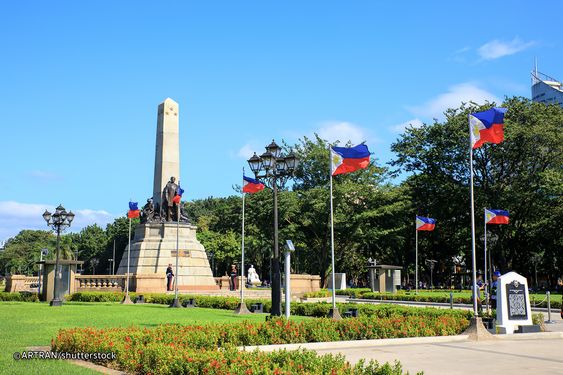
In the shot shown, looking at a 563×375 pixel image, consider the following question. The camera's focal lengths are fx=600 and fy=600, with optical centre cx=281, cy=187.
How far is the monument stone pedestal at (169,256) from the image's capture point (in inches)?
1596

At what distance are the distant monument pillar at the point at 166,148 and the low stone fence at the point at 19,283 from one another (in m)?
12.4

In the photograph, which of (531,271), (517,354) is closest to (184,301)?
(517,354)

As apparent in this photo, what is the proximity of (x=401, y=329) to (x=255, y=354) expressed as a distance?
24.1 ft

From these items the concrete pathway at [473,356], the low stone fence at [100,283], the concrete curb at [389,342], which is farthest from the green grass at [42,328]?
the low stone fence at [100,283]

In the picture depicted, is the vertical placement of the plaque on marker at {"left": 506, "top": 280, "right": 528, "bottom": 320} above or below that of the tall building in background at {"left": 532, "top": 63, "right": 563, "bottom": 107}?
below

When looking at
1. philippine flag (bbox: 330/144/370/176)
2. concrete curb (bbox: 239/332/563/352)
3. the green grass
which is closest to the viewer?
the green grass

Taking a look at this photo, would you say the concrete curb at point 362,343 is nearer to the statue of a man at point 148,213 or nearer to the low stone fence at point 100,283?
the low stone fence at point 100,283

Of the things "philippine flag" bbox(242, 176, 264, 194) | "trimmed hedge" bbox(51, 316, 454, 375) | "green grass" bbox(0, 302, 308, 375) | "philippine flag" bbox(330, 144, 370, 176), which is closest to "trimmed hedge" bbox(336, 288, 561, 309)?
"philippine flag" bbox(330, 144, 370, 176)

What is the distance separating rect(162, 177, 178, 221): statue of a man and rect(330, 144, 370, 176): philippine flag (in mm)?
20874

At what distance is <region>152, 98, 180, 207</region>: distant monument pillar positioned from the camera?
1660 inches

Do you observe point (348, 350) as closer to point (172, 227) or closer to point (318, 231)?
point (172, 227)

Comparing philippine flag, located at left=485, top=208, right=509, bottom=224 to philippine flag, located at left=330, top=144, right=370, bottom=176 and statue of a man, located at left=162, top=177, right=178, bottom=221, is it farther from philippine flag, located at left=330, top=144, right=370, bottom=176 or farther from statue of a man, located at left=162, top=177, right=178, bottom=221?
statue of a man, located at left=162, top=177, right=178, bottom=221

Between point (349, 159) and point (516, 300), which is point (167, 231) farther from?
point (516, 300)

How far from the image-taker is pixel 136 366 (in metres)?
9.65
